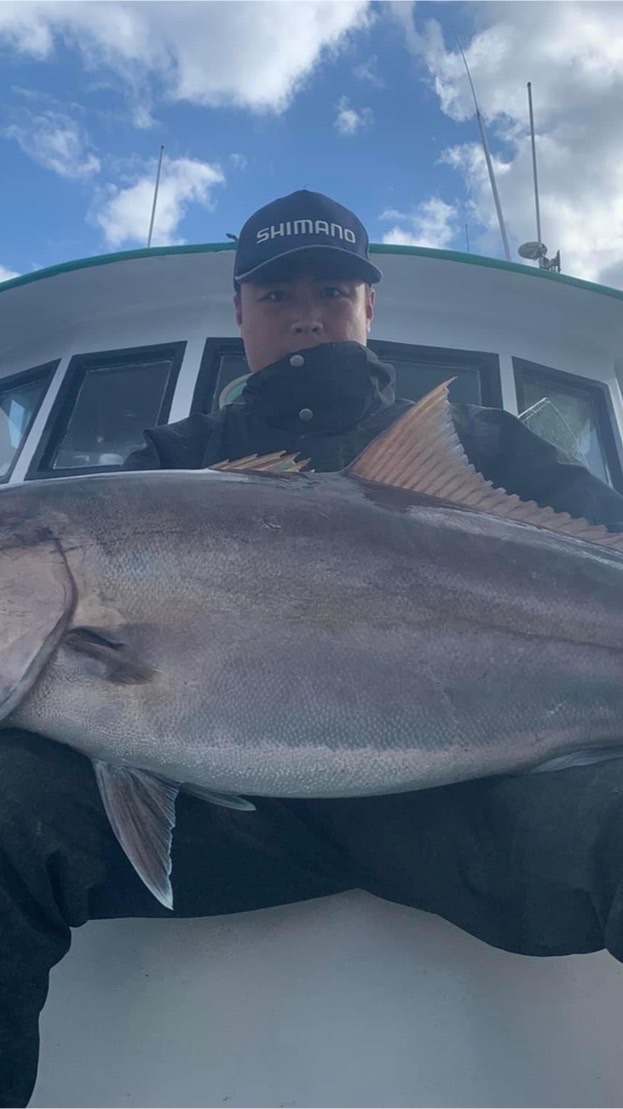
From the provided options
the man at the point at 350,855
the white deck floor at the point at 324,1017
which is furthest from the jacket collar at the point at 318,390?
the white deck floor at the point at 324,1017

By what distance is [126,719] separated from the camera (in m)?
2.10

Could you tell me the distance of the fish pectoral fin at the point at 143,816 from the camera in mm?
2059

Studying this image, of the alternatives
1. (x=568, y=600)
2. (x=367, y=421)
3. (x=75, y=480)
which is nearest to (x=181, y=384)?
(x=367, y=421)

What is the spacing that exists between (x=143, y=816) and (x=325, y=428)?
1.90 metres

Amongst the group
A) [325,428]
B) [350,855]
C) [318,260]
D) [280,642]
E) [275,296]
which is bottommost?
[350,855]

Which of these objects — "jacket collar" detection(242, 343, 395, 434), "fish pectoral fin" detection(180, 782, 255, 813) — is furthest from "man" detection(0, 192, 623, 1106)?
"jacket collar" detection(242, 343, 395, 434)

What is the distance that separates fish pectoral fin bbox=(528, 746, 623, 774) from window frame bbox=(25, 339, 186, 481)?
14.1 feet

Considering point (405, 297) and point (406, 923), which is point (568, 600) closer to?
point (406, 923)

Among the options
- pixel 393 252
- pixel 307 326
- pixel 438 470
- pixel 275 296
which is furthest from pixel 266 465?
pixel 393 252

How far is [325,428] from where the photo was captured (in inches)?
140

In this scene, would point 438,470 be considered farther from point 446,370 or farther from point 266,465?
point 446,370

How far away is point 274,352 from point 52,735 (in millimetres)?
2234

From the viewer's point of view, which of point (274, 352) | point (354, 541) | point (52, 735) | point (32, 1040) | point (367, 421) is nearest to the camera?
point (32, 1040)

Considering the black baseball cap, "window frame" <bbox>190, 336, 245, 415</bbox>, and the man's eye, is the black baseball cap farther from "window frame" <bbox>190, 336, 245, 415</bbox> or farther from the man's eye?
"window frame" <bbox>190, 336, 245, 415</bbox>
